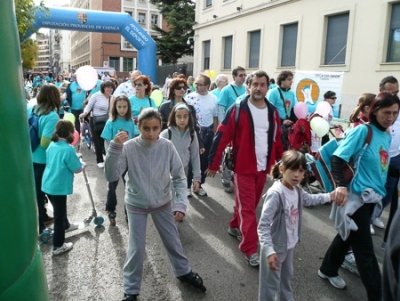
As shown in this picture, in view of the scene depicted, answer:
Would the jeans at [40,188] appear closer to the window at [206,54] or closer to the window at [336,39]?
the window at [336,39]

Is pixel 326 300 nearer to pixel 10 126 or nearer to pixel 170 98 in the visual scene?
pixel 10 126

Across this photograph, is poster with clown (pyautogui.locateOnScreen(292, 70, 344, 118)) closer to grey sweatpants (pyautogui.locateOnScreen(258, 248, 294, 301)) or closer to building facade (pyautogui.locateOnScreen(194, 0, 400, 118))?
building facade (pyautogui.locateOnScreen(194, 0, 400, 118))

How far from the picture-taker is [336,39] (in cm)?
1468

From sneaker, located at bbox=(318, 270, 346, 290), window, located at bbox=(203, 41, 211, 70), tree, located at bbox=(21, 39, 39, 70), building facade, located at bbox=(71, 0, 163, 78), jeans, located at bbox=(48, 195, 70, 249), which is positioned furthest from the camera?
building facade, located at bbox=(71, 0, 163, 78)

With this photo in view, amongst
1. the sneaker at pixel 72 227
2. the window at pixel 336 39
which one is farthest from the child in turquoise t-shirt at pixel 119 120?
the window at pixel 336 39

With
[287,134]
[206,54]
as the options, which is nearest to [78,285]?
[287,134]

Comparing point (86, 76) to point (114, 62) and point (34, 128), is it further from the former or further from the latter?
point (114, 62)

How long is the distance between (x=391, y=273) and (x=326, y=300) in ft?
7.81

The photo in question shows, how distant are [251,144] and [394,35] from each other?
11.1 metres

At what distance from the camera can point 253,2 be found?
1914 centimetres

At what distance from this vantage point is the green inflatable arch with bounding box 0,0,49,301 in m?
0.96

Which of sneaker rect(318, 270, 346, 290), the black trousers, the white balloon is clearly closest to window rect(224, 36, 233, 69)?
the white balloon

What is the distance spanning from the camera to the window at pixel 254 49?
63.8ft

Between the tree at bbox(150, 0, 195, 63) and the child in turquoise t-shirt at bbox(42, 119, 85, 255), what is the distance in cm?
2799
